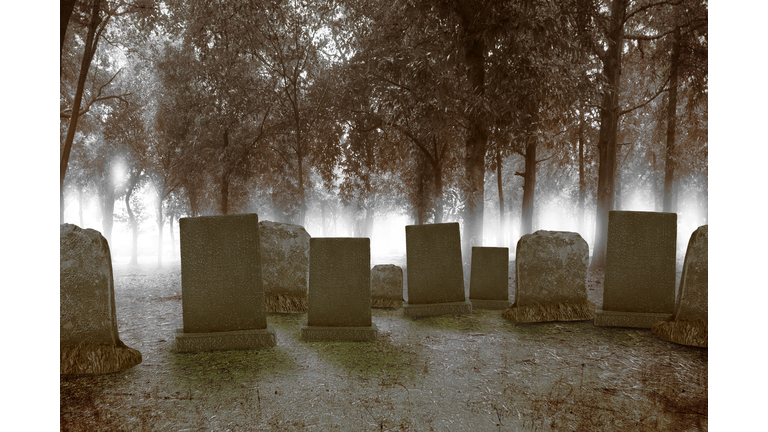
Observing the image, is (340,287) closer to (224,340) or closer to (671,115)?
(224,340)

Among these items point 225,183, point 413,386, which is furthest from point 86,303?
point 225,183

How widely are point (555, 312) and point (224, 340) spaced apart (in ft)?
14.0

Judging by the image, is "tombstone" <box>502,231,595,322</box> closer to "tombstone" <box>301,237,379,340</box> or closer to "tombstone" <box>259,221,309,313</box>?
"tombstone" <box>301,237,379,340</box>

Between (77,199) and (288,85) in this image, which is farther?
(288,85)

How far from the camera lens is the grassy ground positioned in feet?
9.55

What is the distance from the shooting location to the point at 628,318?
204 inches

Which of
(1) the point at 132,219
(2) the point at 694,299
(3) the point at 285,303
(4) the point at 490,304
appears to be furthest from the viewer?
(1) the point at 132,219

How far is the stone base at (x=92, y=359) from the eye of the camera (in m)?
3.70

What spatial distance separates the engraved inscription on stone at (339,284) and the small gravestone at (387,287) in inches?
77.7

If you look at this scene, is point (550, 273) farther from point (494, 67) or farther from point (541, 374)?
point (494, 67)

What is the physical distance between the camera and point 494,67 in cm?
954

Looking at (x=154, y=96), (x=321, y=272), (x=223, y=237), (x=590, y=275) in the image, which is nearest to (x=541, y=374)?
(x=321, y=272)

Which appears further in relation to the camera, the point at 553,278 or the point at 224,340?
the point at 553,278

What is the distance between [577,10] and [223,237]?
29.2ft
